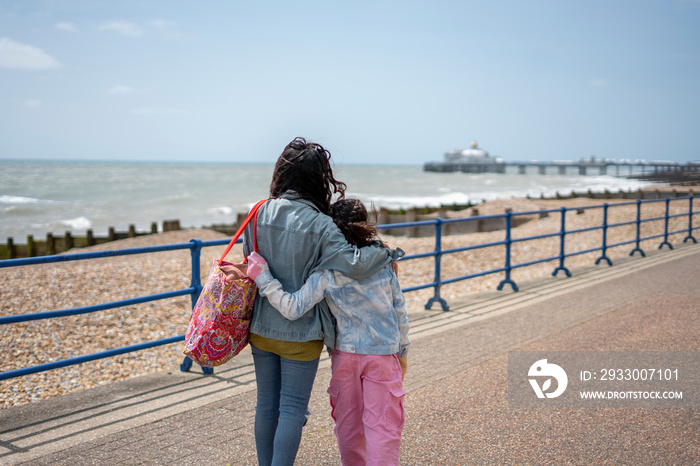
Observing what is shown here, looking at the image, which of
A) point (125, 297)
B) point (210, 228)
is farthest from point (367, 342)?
point (210, 228)

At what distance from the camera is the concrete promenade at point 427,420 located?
3.33 m

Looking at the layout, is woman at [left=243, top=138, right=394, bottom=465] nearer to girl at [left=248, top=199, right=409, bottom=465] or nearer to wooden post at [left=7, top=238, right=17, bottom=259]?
girl at [left=248, top=199, right=409, bottom=465]

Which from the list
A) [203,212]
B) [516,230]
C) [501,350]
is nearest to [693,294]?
[501,350]

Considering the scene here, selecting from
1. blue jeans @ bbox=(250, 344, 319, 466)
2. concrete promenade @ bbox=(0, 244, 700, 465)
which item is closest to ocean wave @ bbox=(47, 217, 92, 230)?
concrete promenade @ bbox=(0, 244, 700, 465)

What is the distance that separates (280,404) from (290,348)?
0.79 feet

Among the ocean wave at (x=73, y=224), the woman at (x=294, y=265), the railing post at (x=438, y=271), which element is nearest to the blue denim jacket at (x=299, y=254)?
the woman at (x=294, y=265)

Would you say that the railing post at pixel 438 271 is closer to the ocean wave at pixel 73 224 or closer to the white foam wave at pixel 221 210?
the ocean wave at pixel 73 224

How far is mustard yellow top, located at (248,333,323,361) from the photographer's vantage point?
2512 mm

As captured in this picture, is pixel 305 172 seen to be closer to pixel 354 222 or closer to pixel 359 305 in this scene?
pixel 354 222

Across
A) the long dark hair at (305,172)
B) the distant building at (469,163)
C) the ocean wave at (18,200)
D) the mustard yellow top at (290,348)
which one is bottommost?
the ocean wave at (18,200)

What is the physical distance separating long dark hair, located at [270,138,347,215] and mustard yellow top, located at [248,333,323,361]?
574mm

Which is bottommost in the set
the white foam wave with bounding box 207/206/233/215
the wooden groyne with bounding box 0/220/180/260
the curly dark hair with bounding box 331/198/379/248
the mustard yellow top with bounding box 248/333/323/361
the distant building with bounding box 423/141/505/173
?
the white foam wave with bounding box 207/206/233/215

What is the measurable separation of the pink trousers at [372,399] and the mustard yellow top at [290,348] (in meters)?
0.15

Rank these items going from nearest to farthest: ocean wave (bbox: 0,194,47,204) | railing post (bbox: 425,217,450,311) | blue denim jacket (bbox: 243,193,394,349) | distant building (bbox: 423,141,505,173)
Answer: blue denim jacket (bbox: 243,193,394,349) < railing post (bbox: 425,217,450,311) < ocean wave (bbox: 0,194,47,204) < distant building (bbox: 423,141,505,173)
